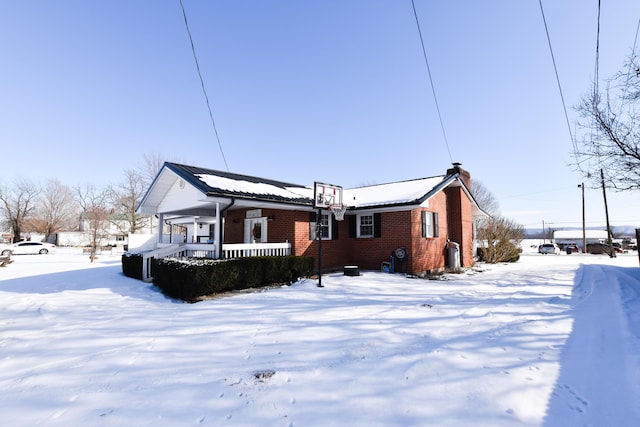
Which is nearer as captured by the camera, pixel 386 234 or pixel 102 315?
pixel 102 315

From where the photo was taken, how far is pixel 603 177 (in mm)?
13258

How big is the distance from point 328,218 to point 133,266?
8474mm

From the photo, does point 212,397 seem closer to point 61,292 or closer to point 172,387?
point 172,387

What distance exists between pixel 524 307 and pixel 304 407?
22.0 ft

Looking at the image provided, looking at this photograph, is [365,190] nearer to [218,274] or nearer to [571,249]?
[218,274]

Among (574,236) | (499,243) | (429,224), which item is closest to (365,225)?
(429,224)

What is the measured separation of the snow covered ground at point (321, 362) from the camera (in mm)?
3047

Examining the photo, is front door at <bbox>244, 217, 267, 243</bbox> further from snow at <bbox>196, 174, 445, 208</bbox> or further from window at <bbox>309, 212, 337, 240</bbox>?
window at <bbox>309, 212, 337, 240</bbox>

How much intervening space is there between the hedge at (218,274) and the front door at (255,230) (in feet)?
8.64

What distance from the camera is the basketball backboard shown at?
10125 millimetres

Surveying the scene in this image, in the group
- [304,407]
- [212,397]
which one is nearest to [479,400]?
[304,407]

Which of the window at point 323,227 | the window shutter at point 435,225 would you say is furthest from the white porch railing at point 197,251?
the window shutter at point 435,225

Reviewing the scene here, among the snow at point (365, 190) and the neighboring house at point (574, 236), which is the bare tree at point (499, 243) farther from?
the neighboring house at point (574, 236)

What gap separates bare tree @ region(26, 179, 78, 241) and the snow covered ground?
56615 millimetres
